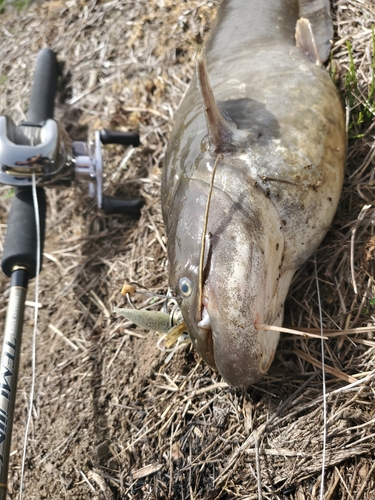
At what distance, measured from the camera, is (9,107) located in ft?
12.6

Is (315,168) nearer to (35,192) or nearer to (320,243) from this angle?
(320,243)

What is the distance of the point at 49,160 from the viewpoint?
259 cm

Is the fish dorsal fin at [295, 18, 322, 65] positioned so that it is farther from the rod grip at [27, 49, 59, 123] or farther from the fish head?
the rod grip at [27, 49, 59, 123]

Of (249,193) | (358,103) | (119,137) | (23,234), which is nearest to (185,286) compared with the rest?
(249,193)

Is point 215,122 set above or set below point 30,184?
above

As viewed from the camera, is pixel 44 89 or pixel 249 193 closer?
pixel 249 193

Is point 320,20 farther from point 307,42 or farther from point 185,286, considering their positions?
point 185,286

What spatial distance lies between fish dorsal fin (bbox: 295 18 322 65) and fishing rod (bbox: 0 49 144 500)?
1.15 meters

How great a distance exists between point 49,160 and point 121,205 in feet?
1.62

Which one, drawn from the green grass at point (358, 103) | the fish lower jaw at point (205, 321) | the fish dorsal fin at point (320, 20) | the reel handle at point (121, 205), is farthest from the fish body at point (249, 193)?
the reel handle at point (121, 205)

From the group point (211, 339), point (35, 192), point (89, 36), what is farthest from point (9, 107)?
point (211, 339)

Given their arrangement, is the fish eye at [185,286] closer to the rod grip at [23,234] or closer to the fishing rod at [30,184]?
the fishing rod at [30,184]

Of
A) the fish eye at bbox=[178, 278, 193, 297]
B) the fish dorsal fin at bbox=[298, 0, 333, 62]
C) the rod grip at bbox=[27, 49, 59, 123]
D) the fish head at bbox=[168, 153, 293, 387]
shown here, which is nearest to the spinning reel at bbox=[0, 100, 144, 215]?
the rod grip at bbox=[27, 49, 59, 123]

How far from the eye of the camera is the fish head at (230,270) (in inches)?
69.9
